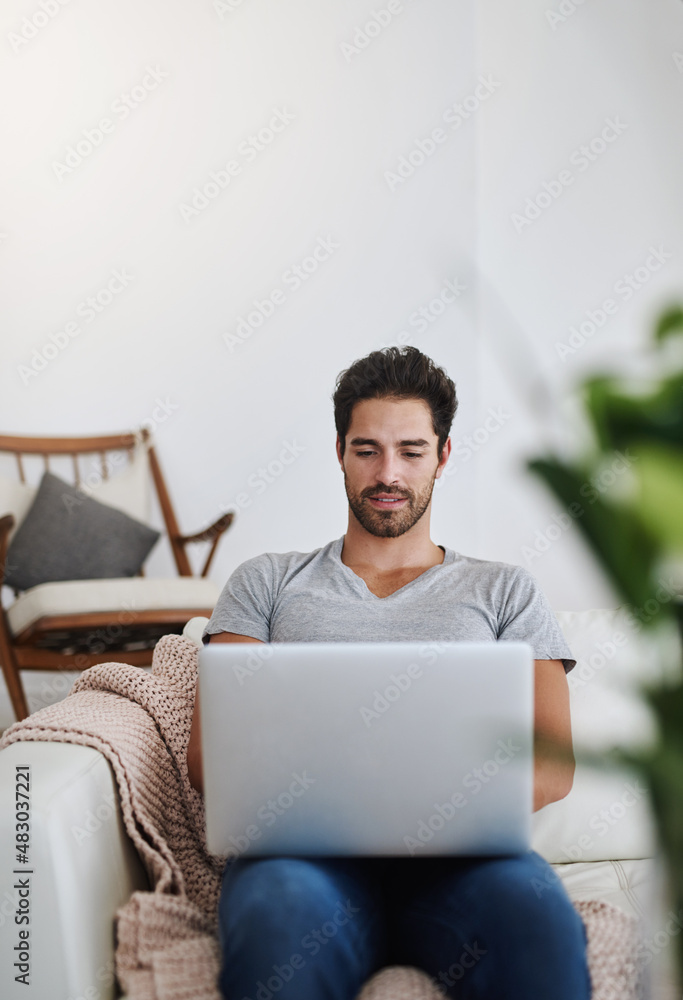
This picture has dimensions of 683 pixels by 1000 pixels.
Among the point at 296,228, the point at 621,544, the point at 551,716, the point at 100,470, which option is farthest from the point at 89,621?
the point at 621,544

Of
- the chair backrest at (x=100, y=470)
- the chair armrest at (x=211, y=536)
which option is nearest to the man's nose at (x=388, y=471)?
the chair armrest at (x=211, y=536)

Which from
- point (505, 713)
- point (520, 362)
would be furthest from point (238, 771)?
point (520, 362)

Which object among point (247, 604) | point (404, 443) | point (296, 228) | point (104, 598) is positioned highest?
point (296, 228)

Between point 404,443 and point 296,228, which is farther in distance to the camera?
point 296,228

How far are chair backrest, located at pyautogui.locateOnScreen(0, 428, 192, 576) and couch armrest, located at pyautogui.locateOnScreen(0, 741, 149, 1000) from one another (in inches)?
72.4

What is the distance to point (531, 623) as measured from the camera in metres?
1.26

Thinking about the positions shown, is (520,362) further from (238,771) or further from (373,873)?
(373,873)

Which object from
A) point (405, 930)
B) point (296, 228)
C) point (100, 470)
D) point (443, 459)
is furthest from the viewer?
point (296, 228)

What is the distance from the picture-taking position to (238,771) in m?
0.86

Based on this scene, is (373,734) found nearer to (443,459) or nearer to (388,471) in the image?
(388,471)

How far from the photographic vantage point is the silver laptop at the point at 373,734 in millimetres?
835

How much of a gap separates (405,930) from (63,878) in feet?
1.22

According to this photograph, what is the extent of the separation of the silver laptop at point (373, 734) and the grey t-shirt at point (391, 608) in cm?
39

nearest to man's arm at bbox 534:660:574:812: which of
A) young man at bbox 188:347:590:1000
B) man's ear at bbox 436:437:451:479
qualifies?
young man at bbox 188:347:590:1000
